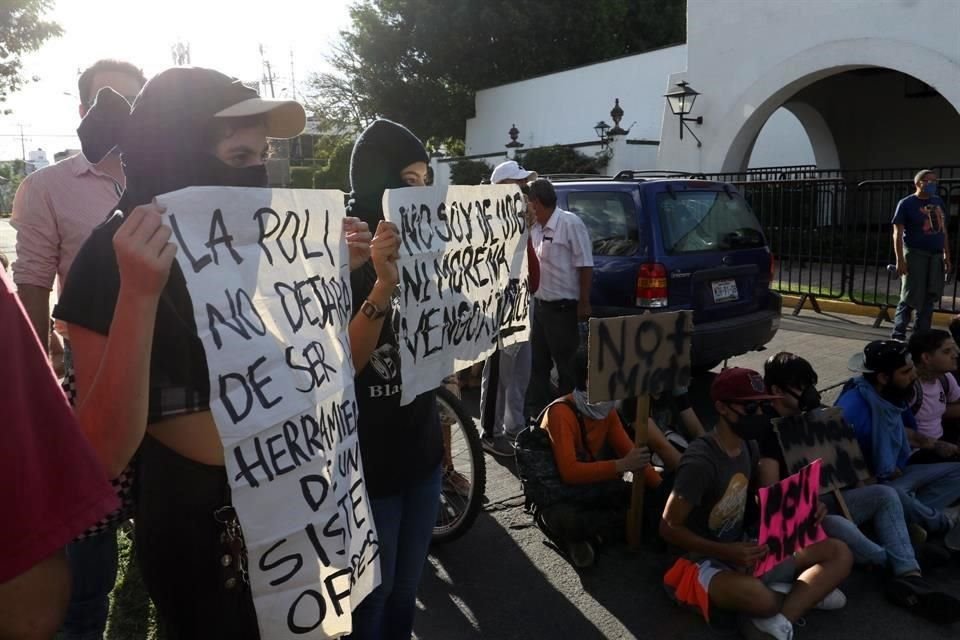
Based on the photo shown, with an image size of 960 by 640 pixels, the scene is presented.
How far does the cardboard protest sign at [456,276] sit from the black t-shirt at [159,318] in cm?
85

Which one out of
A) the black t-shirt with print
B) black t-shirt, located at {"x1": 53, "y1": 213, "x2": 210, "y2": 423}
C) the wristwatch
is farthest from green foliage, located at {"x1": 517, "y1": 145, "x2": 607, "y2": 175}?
black t-shirt, located at {"x1": 53, "y1": 213, "x2": 210, "y2": 423}

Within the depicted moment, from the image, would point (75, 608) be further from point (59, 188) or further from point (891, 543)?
point (891, 543)

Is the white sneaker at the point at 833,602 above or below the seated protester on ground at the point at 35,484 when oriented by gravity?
below

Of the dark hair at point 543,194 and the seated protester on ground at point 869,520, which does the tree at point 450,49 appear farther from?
the seated protester on ground at point 869,520

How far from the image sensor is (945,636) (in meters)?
3.17

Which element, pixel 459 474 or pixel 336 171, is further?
pixel 336 171

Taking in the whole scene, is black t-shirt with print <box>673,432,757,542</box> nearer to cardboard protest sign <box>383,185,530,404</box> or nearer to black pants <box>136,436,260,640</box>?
cardboard protest sign <box>383,185,530,404</box>

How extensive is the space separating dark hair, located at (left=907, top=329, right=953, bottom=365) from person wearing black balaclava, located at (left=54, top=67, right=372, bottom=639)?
4.13 metres

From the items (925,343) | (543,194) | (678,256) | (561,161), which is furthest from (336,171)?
(925,343)

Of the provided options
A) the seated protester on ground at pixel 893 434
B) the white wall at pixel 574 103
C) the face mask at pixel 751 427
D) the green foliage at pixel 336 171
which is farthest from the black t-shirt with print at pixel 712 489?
the green foliage at pixel 336 171

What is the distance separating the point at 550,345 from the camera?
5.57 meters

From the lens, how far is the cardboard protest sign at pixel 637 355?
3639 millimetres

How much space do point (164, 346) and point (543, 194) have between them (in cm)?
423

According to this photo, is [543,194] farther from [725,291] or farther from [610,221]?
[725,291]
